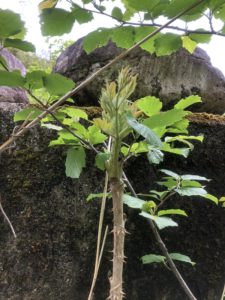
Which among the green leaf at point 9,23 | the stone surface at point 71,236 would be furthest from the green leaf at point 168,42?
the stone surface at point 71,236

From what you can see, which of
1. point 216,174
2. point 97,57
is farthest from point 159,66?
point 216,174

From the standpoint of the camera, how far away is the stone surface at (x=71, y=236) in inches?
37.8

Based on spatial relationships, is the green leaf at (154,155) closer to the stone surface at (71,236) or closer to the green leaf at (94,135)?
the green leaf at (94,135)

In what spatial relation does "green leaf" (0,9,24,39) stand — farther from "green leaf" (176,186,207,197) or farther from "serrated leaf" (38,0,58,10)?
"green leaf" (176,186,207,197)

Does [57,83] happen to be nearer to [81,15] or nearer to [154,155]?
[81,15]

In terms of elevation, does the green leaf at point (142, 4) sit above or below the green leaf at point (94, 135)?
above

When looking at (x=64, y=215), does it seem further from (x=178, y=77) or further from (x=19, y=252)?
(x=178, y=77)

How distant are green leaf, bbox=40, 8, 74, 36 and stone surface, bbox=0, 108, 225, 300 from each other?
633mm

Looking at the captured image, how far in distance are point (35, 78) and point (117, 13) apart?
0.65 feet

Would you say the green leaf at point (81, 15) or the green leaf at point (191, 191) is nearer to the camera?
the green leaf at point (81, 15)

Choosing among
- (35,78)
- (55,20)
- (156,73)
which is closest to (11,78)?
(35,78)

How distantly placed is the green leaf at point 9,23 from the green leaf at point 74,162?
11.1 inches

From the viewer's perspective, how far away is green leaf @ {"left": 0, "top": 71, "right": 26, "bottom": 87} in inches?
15.5

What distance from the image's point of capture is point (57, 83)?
1.35ft
